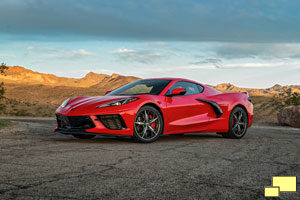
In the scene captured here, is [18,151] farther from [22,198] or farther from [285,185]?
[285,185]

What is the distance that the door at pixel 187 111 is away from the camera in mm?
7375

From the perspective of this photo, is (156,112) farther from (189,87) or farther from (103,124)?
(189,87)

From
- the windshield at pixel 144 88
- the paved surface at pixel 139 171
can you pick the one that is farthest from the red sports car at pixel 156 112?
the paved surface at pixel 139 171

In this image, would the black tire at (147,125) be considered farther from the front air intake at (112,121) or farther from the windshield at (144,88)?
the windshield at (144,88)

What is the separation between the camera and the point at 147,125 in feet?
22.9

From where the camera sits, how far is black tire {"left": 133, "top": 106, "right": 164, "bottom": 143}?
6.89m

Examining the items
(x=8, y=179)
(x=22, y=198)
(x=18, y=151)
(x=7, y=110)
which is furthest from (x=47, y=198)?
(x=7, y=110)

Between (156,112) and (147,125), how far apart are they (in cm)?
31

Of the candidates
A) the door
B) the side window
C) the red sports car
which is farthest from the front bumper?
the side window

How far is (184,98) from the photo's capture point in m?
7.71

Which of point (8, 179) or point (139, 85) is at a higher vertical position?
point (139, 85)

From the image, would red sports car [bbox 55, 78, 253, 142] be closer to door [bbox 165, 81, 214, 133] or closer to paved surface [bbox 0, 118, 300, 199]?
door [bbox 165, 81, 214, 133]

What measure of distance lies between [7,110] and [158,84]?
22.9 m

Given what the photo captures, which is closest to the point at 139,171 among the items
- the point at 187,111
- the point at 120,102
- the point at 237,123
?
the point at 120,102
